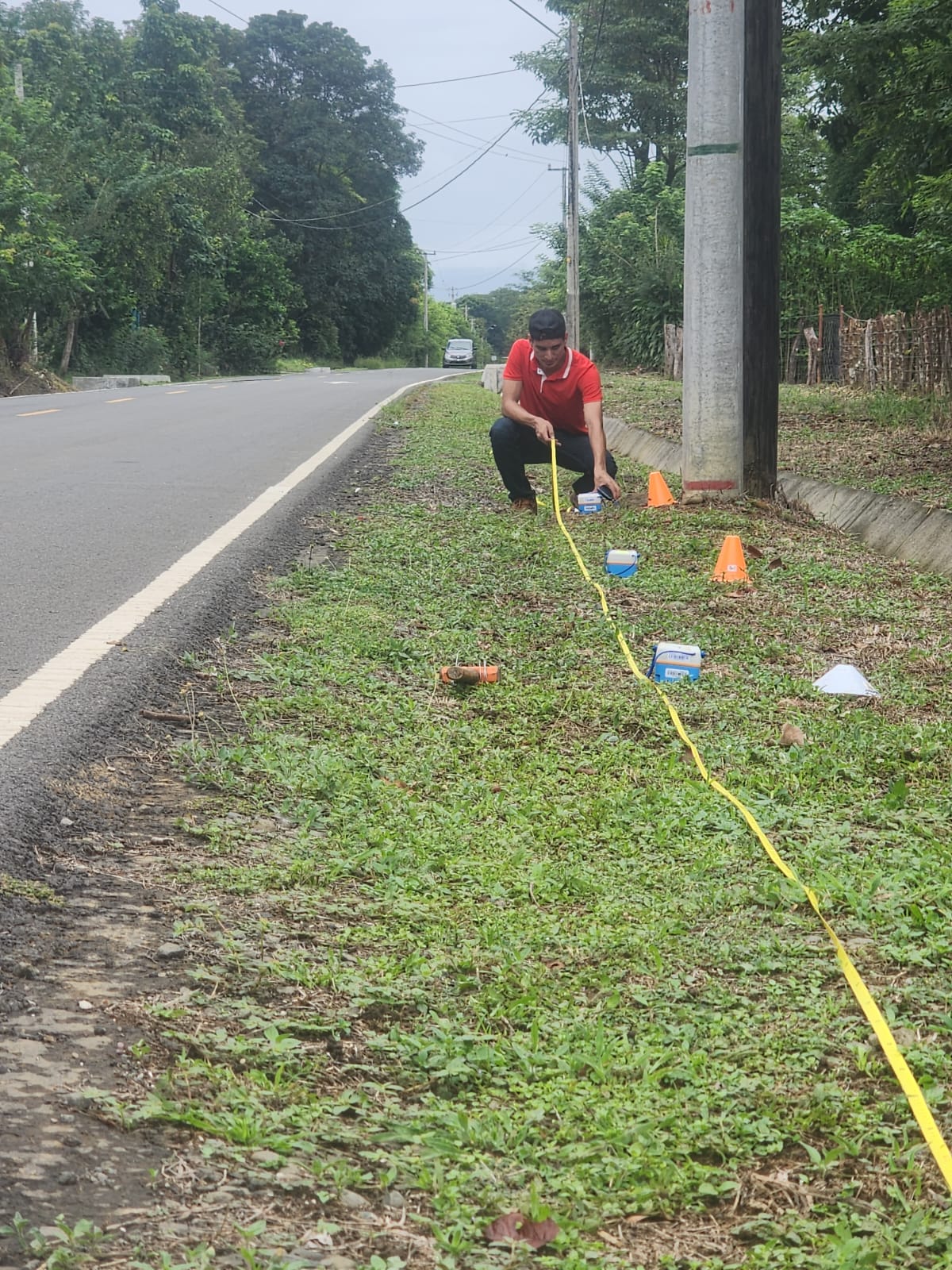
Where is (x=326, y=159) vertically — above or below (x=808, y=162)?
above

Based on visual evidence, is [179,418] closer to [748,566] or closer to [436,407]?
[436,407]

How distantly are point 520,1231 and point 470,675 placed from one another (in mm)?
2954

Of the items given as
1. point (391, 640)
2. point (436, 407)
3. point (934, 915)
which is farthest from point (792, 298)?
point (934, 915)

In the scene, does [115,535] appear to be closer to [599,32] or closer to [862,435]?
[862,435]

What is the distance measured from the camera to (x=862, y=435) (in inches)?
489

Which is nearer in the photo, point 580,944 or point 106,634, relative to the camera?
point 580,944

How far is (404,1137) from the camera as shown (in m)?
2.20

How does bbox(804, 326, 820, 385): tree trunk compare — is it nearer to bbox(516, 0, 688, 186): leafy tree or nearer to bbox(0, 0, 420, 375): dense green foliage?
bbox(0, 0, 420, 375): dense green foliage

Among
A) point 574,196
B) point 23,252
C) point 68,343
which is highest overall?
point 574,196

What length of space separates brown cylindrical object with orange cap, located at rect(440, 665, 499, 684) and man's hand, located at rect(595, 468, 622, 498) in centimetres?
353

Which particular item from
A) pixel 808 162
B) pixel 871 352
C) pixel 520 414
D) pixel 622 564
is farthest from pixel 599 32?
pixel 622 564

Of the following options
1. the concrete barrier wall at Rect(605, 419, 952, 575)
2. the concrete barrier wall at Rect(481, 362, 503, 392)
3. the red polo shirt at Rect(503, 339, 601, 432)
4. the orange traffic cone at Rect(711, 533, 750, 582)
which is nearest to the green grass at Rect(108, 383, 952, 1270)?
the orange traffic cone at Rect(711, 533, 750, 582)

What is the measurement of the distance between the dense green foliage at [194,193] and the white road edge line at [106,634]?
21.5 metres

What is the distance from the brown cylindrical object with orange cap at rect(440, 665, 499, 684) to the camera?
487cm
